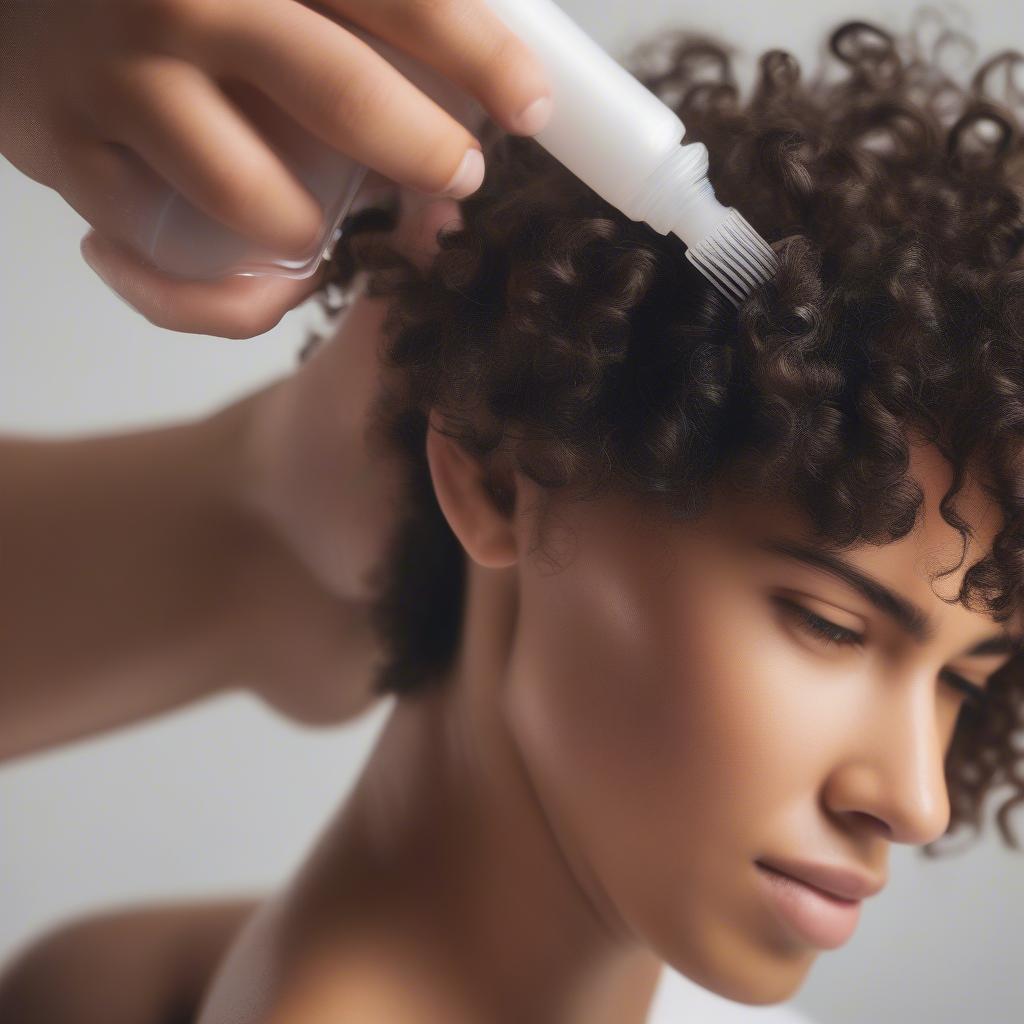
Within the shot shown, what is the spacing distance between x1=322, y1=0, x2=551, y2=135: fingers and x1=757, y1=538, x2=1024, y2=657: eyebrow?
0.26 meters

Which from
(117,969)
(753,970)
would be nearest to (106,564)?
(117,969)

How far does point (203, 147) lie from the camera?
0.49 meters

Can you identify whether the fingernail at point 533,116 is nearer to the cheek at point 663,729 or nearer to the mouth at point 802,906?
the cheek at point 663,729

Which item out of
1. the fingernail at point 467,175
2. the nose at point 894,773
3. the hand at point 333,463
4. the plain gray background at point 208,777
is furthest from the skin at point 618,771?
the plain gray background at point 208,777

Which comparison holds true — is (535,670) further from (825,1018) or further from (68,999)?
(825,1018)

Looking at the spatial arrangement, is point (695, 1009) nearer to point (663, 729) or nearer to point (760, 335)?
point (663, 729)

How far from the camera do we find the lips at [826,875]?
2.24 ft

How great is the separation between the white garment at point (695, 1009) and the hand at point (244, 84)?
795 mm

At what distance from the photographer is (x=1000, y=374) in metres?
0.62

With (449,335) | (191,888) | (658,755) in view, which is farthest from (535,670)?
(191,888)

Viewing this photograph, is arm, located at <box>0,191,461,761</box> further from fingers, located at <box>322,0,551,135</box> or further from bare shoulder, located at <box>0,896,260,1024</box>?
fingers, located at <box>322,0,551,135</box>

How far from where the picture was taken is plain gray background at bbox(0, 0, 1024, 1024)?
127 centimetres

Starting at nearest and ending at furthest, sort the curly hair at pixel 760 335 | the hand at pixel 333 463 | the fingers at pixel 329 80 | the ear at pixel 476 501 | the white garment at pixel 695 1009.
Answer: the fingers at pixel 329 80
the curly hair at pixel 760 335
the ear at pixel 476 501
the hand at pixel 333 463
the white garment at pixel 695 1009

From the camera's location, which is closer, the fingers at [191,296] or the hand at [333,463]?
the fingers at [191,296]
